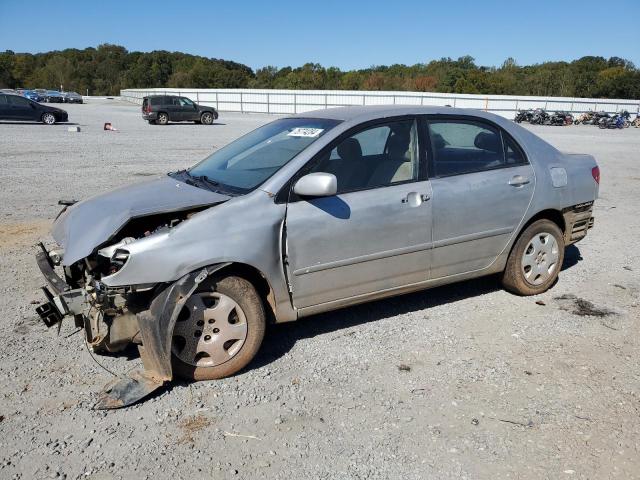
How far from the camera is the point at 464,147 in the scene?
14.9 feet

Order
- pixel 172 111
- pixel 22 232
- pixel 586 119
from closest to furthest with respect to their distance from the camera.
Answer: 1. pixel 22 232
2. pixel 172 111
3. pixel 586 119

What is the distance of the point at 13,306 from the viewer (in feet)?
15.2

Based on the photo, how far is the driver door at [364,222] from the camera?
145 inches

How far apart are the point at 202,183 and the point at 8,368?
1.83m

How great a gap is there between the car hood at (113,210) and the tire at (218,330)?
0.60m

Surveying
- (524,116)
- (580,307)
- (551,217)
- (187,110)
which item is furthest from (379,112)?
(524,116)

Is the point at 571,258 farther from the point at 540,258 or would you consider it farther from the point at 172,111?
the point at 172,111

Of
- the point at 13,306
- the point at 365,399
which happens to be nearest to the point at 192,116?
the point at 13,306

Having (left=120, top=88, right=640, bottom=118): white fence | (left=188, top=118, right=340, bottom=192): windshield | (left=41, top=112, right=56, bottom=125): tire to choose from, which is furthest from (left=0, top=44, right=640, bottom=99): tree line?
(left=188, top=118, right=340, bottom=192): windshield

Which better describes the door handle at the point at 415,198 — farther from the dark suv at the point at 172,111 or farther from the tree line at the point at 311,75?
the tree line at the point at 311,75

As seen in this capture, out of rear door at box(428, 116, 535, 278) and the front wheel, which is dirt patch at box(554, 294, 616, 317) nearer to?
rear door at box(428, 116, 535, 278)

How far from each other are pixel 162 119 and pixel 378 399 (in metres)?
29.8

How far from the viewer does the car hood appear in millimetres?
3379

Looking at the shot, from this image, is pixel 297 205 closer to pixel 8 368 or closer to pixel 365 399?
pixel 365 399
